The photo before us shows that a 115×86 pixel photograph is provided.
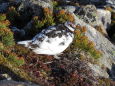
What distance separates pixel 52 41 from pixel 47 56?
1.70 ft

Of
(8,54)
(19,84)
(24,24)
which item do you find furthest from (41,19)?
(19,84)

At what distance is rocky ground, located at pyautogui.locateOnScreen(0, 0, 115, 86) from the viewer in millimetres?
8844

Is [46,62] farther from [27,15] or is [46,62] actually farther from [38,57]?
[27,15]

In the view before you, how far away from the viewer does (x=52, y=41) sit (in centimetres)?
1018

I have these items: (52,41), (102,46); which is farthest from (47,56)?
(102,46)

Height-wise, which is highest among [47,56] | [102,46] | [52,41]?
[52,41]

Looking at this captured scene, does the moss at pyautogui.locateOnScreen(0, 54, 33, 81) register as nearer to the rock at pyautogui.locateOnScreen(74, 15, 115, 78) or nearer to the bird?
the bird

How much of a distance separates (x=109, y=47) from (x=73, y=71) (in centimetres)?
472

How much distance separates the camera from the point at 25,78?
8297 millimetres

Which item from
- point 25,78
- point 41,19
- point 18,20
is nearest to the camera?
point 25,78

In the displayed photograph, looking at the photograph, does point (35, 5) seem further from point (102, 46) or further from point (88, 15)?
point (88, 15)

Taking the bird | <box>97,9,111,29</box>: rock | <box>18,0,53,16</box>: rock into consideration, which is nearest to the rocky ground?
<box>18,0,53,16</box>: rock

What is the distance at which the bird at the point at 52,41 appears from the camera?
9961mm

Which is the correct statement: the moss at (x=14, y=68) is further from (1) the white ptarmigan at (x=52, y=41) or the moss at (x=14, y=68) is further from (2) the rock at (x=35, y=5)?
(2) the rock at (x=35, y=5)
